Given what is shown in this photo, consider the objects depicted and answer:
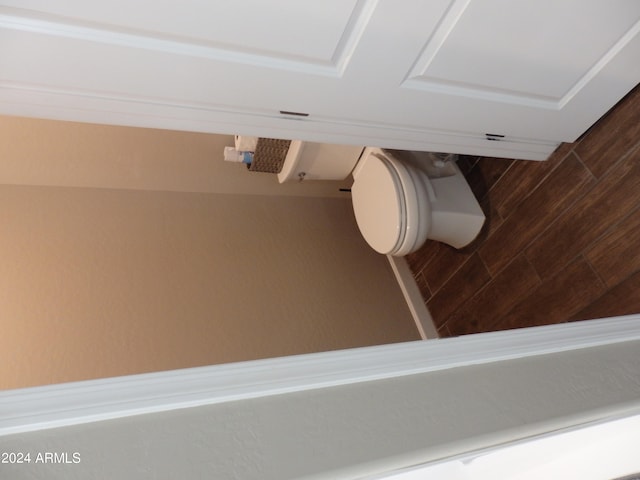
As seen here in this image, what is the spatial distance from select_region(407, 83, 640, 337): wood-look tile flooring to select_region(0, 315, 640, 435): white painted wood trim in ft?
2.58

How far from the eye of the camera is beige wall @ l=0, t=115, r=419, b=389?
151cm

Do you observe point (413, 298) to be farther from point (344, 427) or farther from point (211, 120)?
point (344, 427)

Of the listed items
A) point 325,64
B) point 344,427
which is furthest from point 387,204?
point 344,427

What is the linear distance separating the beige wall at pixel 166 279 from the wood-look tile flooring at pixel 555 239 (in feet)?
1.14

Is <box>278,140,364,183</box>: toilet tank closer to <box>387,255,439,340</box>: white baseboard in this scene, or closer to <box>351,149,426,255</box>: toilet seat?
<box>351,149,426,255</box>: toilet seat

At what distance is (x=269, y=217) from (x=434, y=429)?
1.59m

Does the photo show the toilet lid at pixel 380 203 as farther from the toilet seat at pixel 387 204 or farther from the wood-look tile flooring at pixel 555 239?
the wood-look tile flooring at pixel 555 239

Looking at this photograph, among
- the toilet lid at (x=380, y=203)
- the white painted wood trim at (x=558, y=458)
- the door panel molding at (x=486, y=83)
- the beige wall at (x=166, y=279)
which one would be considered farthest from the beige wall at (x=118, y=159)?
the white painted wood trim at (x=558, y=458)

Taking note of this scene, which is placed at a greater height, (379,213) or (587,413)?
(379,213)

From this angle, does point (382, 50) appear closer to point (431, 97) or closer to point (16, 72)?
point (431, 97)

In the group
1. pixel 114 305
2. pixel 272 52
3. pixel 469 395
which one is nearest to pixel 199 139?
pixel 114 305

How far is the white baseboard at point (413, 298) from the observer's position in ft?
7.14

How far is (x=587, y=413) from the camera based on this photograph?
2.47ft

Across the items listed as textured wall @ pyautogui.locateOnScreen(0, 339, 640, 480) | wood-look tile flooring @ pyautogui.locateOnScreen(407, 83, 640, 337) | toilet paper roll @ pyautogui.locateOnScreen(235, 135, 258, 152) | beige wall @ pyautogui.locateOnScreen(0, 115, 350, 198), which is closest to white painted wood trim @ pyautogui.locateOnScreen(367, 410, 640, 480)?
textured wall @ pyautogui.locateOnScreen(0, 339, 640, 480)
